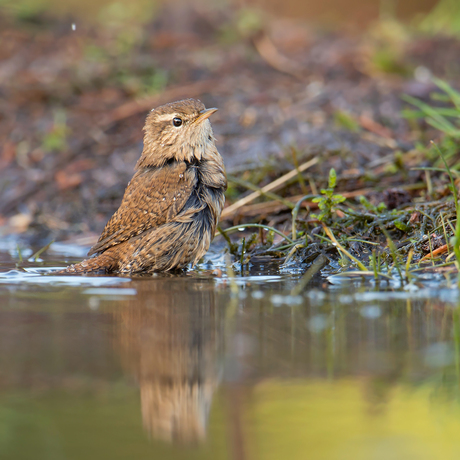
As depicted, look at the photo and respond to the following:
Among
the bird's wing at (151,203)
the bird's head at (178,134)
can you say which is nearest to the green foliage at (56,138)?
the bird's head at (178,134)

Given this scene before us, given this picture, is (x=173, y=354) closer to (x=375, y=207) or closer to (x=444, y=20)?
(x=375, y=207)

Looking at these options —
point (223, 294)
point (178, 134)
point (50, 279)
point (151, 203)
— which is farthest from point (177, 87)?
point (223, 294)

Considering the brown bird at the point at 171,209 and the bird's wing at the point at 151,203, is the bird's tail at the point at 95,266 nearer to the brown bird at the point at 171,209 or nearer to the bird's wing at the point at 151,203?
the brown bird at the point at 171,209

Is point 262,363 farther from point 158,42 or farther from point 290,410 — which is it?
point 158,42

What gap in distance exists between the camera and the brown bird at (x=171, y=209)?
15.4 ft

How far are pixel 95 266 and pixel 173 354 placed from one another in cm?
224

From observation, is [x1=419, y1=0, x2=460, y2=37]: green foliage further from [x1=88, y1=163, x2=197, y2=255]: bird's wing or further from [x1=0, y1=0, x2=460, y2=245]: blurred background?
[x1=88, y1=163, x2=197, y2=255]: bird's wing

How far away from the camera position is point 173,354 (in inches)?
103

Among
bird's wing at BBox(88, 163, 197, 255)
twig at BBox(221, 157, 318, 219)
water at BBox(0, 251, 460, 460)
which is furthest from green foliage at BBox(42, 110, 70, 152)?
water at BBox(0, 251, 460, 460)

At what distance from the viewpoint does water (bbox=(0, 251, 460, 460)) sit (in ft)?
6.33

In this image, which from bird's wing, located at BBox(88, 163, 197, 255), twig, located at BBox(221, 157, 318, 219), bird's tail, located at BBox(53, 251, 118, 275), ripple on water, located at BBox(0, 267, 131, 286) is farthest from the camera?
twig, located at BBox(221, 157, 318, 219)

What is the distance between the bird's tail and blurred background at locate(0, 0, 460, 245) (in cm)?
180

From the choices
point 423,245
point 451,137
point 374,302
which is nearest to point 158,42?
point 451,137

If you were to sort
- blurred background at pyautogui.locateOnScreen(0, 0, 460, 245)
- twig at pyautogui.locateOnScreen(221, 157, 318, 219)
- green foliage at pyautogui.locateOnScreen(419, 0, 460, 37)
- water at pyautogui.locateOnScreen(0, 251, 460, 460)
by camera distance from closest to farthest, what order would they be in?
water at pyautogui.locateOnScreen(0, 251, 460, 460)
twig at pyautogui.locateOnScreen(221, 157, 318, 219)
blurred background at pyautogui.locateOnScreen(0, 0, 460, 245)
green foliage at pyautogui.locateOnScreen(419, 0, 460, 37)
